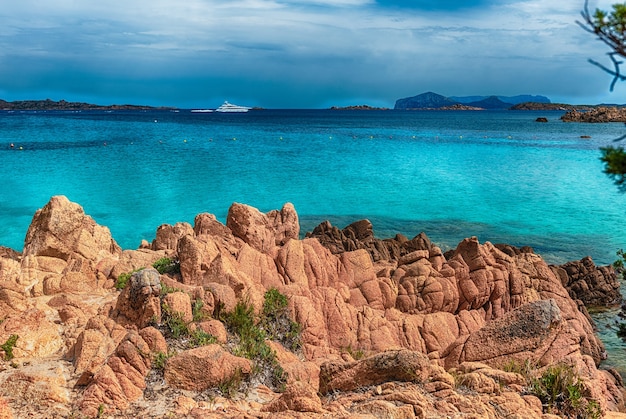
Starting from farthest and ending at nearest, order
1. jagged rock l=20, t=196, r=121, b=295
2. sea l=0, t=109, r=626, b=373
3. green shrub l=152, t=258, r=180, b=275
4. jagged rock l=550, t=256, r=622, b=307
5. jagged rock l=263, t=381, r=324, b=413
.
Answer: sea l=0, t=109, r=626, b=373 → jagged rock l=550, t=256, r=622, b=307 → jagged rock l=20, t=196, r=121, b=295 → green shrub l=152, t=258, r=180, b=275 → jagged rock l=263, t=381, r=324, b=413

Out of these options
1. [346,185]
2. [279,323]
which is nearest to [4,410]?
[279,323]

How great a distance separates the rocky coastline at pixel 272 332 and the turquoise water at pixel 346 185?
45.1 feet

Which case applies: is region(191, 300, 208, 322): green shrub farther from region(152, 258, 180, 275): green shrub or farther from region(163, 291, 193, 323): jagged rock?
region(152, 258, 180, 275): green shrub

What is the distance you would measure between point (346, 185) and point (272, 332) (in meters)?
42.6

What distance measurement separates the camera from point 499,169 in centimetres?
6856

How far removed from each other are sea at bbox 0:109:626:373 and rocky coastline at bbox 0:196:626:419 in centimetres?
722

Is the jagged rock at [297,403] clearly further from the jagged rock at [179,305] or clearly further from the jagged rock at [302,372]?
the jagged rock at [179,305]

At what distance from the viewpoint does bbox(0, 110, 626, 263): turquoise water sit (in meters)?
40.0

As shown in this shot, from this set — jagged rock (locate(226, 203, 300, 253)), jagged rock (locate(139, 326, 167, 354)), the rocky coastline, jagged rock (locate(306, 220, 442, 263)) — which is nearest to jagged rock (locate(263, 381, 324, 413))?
the rocky coastline

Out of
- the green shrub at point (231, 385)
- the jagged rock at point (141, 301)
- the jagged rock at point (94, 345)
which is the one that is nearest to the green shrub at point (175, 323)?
the jagged rock at point (141, 301)

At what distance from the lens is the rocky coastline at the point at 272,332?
11180mm

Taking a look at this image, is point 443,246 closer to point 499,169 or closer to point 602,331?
point 602,331

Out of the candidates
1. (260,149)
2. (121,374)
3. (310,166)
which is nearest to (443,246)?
(121,374)

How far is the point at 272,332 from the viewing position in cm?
1580
